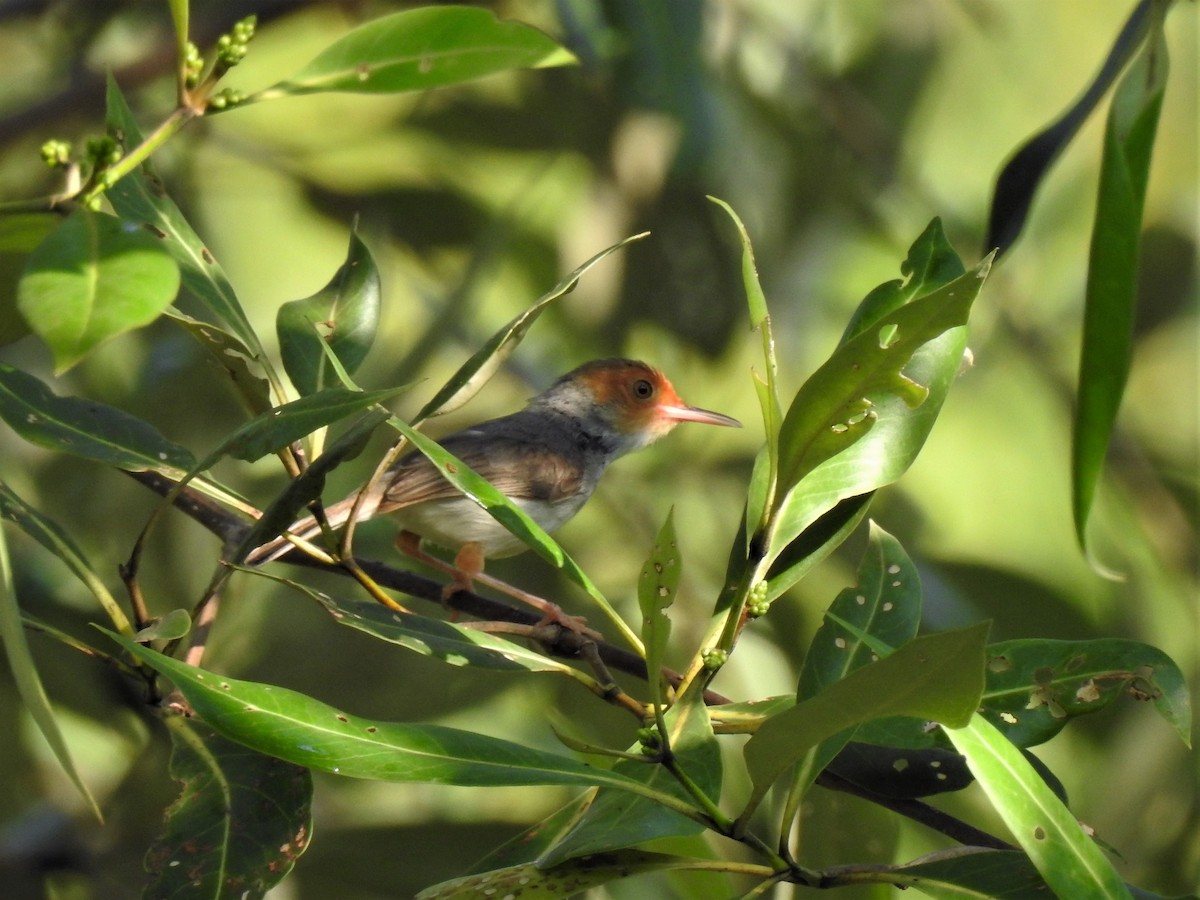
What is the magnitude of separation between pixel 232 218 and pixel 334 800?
5.77 feet

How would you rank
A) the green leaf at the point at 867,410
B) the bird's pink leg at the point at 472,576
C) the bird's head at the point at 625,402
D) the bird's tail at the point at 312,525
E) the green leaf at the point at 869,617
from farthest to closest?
the bird's head at the point at 625,402
the bird's pink leg at the point at 472,576
the bird's tail at the point at 312,525
the green leaf at the point at 869,617
the green leaf at the point at 867,410

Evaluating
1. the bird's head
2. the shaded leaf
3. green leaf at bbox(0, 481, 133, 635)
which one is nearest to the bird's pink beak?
the bird's head

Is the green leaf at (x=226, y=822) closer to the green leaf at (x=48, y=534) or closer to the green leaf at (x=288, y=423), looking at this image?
the green leaf at (x=48, y=534)

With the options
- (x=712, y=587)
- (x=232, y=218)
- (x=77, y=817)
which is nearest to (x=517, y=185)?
(x=232, y=218)

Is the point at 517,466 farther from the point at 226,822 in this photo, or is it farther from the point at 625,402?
the point at 226,822

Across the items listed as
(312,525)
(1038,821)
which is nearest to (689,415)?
(312,525)

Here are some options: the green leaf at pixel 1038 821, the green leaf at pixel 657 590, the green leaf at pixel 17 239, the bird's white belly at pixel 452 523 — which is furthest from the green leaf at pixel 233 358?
the bird's white belly at pixel 452 523

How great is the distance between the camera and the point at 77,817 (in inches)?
118

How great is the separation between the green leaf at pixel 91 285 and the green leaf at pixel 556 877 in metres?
0.63

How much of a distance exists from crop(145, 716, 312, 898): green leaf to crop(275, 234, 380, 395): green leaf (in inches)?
20.6

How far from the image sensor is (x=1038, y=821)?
3.86 feet

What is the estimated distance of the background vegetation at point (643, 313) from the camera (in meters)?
3.16

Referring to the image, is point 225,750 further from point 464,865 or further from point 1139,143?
point 464,865

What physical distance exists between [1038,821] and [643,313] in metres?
2.72
